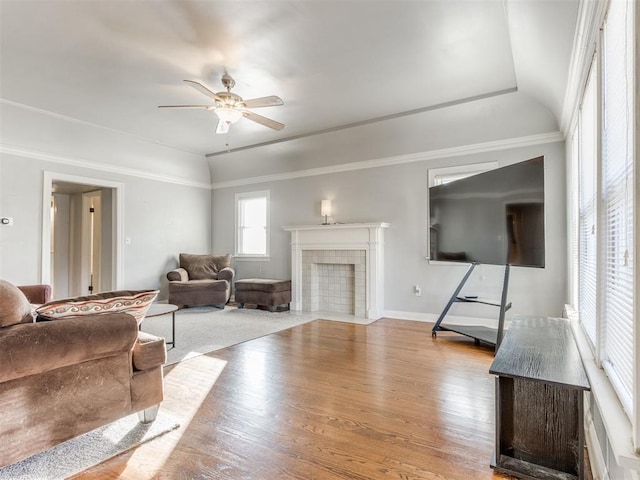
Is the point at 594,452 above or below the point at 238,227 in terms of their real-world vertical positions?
below

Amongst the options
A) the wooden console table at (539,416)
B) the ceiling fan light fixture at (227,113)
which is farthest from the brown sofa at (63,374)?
the ceiling fan light fixture at (227,113)

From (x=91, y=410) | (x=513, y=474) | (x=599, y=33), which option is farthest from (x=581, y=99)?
(x=91, y=410)

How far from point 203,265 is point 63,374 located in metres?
5.01

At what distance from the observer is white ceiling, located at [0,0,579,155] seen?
101 inches

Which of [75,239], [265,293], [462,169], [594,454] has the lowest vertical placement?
[594,454]

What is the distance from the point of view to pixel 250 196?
22.9ft

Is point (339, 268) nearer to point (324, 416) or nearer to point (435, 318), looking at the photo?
point (435, 318)

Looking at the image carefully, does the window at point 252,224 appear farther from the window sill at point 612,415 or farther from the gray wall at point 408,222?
the window sill at point 612,415

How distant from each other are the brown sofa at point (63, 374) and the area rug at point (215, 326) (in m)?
1.35

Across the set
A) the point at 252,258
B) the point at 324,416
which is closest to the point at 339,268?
the point at 252,258

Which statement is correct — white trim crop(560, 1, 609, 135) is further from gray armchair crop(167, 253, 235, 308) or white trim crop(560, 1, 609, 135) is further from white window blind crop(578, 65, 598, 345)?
gray armchair crop(167, 253, 235, 308)

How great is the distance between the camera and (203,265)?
654 centimetres

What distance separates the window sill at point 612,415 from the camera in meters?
0.96

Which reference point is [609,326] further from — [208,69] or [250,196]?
[250,196]
